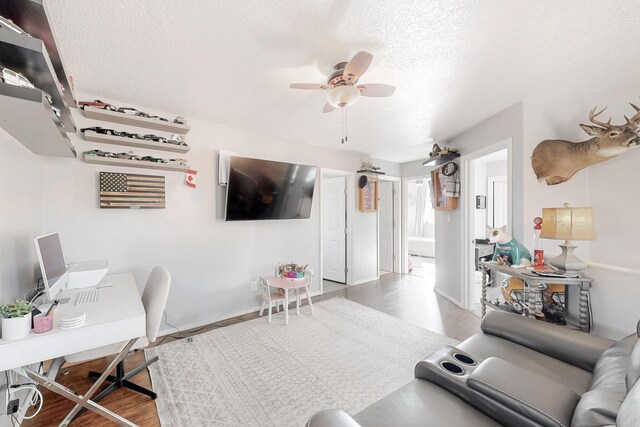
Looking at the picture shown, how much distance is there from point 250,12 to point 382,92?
38.9 inches

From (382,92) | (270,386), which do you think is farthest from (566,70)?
(270,386)

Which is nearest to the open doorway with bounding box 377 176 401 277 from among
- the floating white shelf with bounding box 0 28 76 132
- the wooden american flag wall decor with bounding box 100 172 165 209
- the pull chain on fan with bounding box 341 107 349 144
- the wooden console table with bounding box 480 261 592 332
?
the pull chain on fan with bounding box 341 107 349 144

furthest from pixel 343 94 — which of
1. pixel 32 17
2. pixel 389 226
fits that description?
pixel 389 226

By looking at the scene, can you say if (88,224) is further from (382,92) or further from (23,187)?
(382,92)

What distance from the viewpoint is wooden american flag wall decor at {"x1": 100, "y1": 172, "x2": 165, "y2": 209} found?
2471 millimetres

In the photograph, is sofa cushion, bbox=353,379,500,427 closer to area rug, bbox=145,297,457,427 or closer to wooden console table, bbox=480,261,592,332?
area rug, bbox=145,297,457,427

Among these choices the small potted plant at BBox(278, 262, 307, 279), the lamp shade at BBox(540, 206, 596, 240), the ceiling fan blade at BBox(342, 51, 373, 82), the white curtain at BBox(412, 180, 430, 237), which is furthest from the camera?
the white curtain at BBox(412, 180, 430, 237)

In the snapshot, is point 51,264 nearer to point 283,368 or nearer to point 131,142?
point 131,142

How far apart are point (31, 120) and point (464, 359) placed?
256cm

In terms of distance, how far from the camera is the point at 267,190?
343 cm

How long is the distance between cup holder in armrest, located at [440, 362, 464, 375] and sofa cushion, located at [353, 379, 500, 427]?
0.10m

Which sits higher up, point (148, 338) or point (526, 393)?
point (526, 393)

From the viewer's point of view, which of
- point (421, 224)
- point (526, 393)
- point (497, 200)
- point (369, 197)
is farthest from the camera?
point (421, 224)

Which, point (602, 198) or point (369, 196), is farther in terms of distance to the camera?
point (369, 196)
